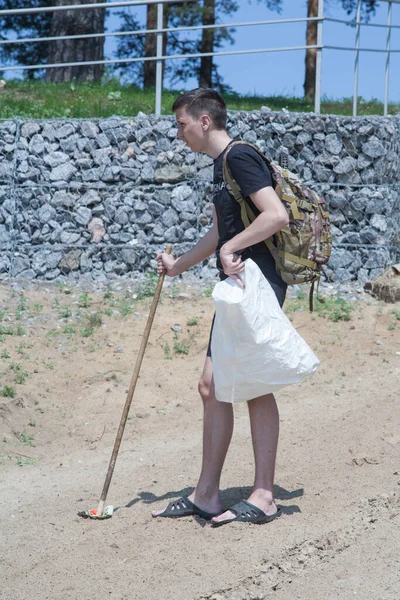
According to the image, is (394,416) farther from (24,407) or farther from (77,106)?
(77,106)

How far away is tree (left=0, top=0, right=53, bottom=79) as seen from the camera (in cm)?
1672

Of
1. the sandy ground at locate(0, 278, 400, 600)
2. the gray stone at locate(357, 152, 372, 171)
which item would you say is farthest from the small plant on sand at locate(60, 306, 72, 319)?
the gray stone at locate(357, 152, 372, 171)

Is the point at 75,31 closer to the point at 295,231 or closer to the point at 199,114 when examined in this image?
the point at 199,114

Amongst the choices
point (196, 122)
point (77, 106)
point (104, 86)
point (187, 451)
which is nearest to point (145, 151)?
point (77, 106)

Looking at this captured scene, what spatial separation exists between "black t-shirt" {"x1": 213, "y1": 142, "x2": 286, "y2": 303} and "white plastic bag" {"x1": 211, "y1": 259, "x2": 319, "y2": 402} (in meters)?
0.10

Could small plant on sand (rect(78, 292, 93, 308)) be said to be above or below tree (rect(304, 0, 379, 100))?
below

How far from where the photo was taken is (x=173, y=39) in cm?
1639

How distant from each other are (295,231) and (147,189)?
598 cm

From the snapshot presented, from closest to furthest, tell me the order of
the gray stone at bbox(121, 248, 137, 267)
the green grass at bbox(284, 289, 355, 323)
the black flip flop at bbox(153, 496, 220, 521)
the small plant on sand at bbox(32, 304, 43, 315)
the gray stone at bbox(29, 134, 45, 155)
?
the black flip flop at bbox(153, 496, 220, 521)
the green grass at bbox(284, 289, 355, 323)
the small plant on sand at bbox(32, 304, 43, 315)
the gray stone at bbox(121, 248, 137, 267)
the gray stone at bbox(29, 134, 45, 155)

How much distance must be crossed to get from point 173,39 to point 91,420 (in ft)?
39.8

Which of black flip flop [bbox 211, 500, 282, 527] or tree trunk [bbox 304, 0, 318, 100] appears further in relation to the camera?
tree trunk [bbox 304, 0, 318, 100]

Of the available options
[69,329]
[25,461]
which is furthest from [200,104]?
[69,329]

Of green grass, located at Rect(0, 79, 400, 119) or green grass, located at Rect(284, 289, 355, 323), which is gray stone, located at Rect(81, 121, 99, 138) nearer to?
green grass, located at Rect(0, 79, 400, 119)

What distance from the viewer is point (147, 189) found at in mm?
9344
